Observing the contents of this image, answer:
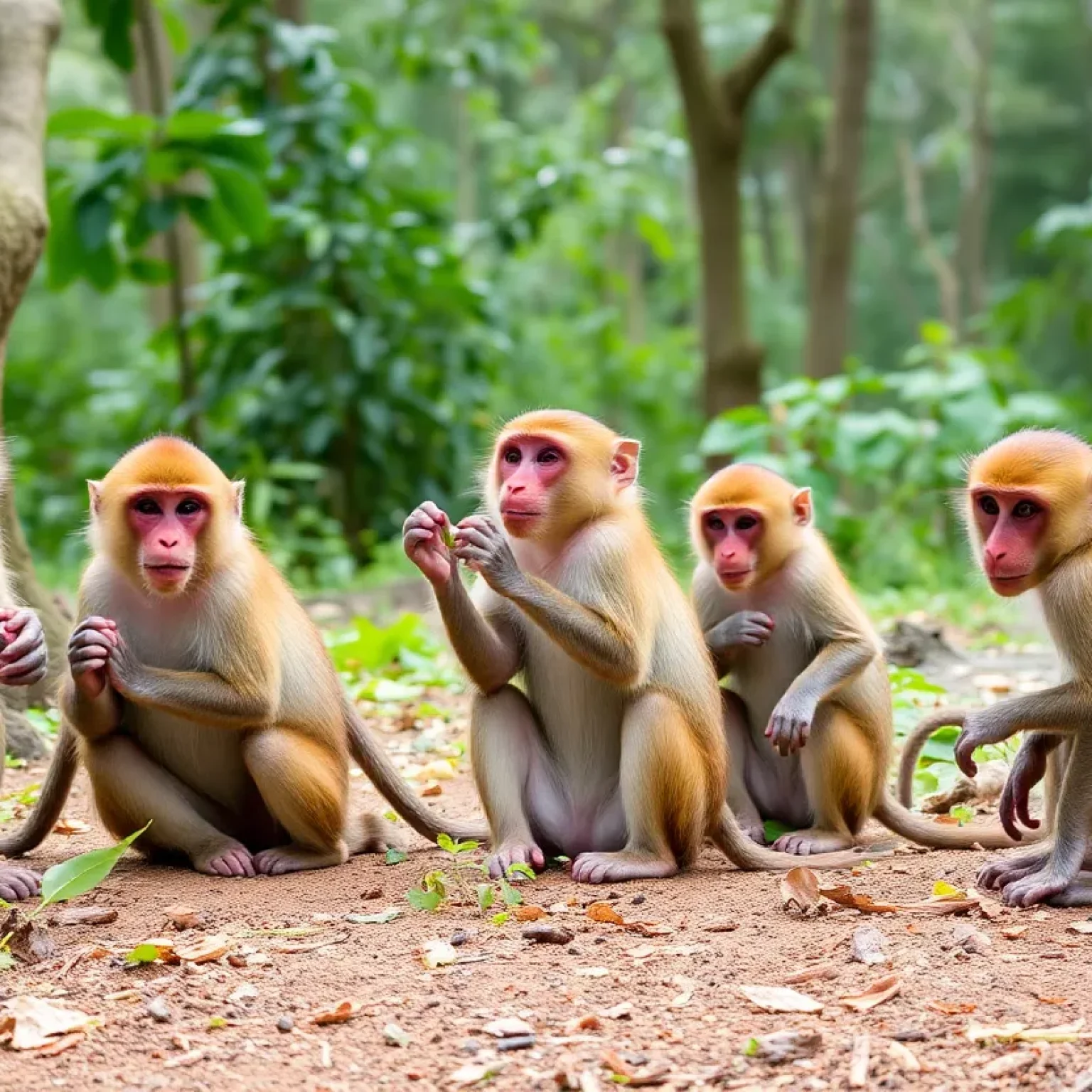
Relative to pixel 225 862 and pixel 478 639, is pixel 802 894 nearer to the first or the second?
pixel 478 639

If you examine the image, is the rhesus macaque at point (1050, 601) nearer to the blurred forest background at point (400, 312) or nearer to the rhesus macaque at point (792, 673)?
the rhesus macaque at point (792, 673)

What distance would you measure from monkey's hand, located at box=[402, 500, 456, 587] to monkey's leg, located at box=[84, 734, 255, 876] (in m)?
1.13

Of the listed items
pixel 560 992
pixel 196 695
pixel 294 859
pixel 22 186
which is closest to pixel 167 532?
pixel 196 695

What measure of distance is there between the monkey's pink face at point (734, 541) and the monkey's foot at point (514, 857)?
1.20 metres

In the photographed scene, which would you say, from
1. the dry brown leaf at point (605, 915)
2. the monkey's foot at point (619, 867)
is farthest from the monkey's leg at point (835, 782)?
the dry brown leaf at point (605, 915)

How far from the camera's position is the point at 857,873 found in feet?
15.7

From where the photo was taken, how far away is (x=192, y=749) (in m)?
4.87

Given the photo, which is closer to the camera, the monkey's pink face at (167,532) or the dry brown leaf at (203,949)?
the dry brown leaf at (203,949)

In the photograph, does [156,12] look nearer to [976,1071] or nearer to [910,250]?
[976,1071]

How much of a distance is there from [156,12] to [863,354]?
2667cm

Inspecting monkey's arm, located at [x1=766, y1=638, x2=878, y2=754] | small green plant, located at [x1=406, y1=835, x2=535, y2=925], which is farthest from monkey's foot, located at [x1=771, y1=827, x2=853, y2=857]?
small green plant, located at [x1=406, y1=835, x2=535, y2=925]

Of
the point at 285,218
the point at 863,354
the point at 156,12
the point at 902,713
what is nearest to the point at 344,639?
the point at 902,713

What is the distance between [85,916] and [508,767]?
4.55ft

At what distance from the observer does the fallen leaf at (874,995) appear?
341 centimetres
